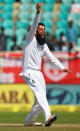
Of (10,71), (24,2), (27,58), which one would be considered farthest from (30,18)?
(27,58)

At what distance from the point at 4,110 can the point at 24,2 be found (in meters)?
7.77

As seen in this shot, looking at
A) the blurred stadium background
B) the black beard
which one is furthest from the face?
the blurred stadium background

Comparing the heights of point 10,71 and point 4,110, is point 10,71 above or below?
above

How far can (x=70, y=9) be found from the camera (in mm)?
20547

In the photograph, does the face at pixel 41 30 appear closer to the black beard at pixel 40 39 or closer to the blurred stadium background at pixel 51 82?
the black beard at pixel 40 39

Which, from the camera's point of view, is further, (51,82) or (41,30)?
(51,82)

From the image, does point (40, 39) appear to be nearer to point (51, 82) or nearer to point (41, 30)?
point (41, 30)

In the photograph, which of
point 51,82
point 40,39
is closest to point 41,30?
point 40,39

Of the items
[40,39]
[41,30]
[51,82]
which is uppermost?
[41,30]

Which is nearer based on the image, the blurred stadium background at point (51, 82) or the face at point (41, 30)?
the face at point (41, 30)

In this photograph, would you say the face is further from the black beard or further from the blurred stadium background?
the blurred stadium background

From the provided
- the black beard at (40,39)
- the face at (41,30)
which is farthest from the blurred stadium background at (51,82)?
the face at (41,30)

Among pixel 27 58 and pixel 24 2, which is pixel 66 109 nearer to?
pixel 27 58

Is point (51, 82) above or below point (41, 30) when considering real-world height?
below
